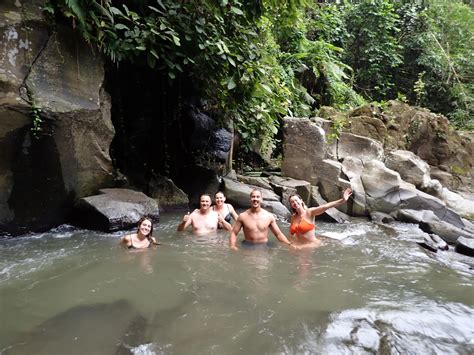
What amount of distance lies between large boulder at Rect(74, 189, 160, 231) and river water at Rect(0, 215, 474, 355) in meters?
0.21

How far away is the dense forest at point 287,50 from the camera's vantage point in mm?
6137

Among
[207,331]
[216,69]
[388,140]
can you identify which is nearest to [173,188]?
[216,69]

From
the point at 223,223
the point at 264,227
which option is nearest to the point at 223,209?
the point at 223,223

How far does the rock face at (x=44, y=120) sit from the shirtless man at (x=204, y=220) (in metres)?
1.57

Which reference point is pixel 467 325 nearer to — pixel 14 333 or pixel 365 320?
pixel 365 320

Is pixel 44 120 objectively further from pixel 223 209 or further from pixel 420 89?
pixel 420 89

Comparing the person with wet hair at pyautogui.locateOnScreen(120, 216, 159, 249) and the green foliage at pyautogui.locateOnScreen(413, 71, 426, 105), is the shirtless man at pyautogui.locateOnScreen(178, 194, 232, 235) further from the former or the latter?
the green foliage at pyautogui.locateOnScreen(413, 71, 426, 105)

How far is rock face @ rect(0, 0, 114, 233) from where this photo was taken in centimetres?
526

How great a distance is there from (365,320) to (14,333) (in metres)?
2.65

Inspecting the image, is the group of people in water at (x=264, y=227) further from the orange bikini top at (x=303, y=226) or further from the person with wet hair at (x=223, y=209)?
the person with wet hair at (x=223, y=209)

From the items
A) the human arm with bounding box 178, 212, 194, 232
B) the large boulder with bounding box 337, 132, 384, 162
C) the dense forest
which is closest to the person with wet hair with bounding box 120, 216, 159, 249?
the human arm with bounding box 178, 212, 194, 232

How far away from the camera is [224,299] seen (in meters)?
3.65

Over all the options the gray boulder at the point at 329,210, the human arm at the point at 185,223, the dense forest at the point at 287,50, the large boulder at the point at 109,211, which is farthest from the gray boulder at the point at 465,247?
the large boulder at the point at 109,211

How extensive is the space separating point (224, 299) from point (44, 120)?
3.63 m
